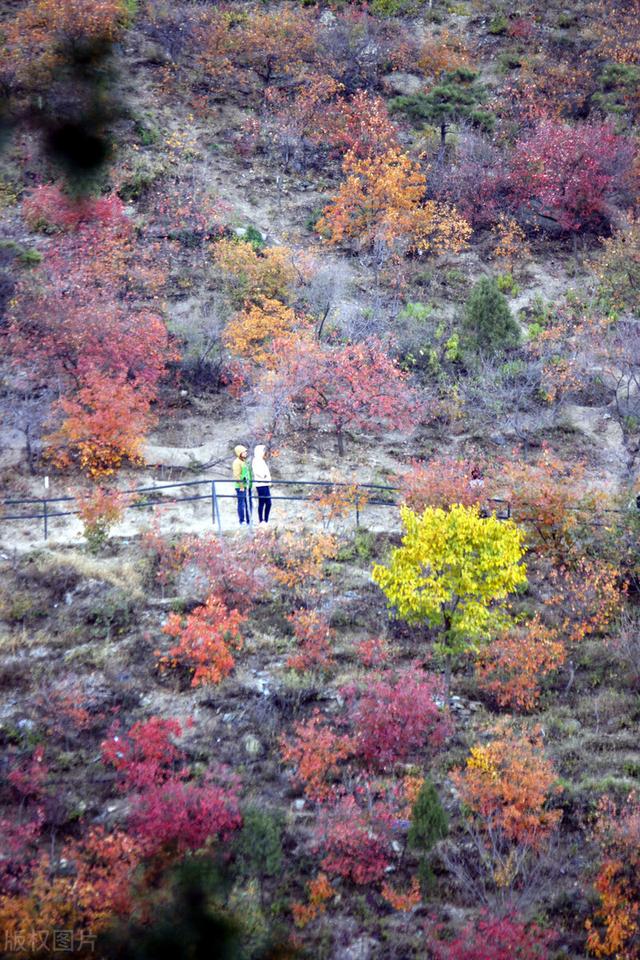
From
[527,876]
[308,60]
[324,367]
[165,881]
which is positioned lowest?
[527,876]

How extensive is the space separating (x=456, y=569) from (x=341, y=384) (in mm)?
9865

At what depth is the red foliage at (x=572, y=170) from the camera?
30.6 meters

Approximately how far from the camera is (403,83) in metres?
37.7

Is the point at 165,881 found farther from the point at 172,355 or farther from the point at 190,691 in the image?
the point at 172,355

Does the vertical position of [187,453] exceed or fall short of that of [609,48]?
it falls short

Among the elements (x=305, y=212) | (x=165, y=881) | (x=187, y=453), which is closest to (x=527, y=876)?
(x=165, y=881)

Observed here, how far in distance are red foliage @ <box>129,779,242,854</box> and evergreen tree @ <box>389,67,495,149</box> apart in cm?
2911

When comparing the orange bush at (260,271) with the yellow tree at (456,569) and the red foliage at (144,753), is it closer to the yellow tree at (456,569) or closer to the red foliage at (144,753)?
the yellow tree at (456,569)

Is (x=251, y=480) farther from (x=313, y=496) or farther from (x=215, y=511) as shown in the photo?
(x=313, y=496)

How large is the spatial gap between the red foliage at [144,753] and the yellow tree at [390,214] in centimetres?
1991

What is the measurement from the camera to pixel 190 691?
14711 mm

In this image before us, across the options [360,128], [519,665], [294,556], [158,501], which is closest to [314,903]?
[519,665]

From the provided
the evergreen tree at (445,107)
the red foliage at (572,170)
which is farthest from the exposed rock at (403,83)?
the red foliage at (572,170)

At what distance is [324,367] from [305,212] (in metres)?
11.9
